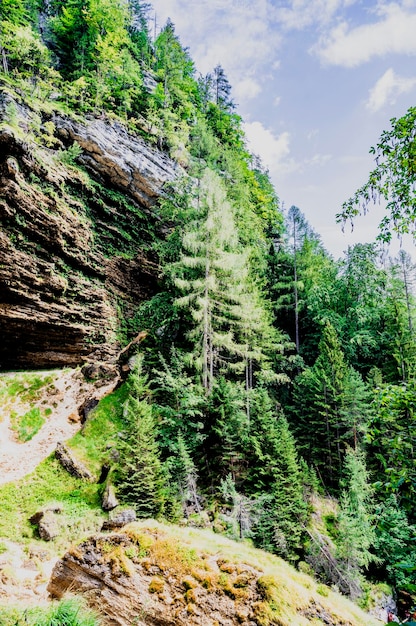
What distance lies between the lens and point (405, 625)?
1283 millimetres

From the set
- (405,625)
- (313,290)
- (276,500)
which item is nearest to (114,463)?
(276,500)

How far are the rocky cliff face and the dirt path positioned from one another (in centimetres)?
163

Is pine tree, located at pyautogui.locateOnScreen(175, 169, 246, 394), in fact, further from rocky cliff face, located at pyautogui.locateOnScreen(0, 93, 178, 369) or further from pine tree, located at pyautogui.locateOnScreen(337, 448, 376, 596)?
pine tree, located at pyautogui.locateOnScreen(337, 448, 376, 596)

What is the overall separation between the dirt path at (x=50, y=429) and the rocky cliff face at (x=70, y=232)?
5.34 ft

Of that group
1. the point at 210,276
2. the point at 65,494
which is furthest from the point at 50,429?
the point at 210,276

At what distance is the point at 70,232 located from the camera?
1759cm

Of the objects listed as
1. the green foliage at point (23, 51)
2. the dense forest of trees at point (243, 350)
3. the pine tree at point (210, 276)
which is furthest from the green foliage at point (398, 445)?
the green foliage at point (23, 51)

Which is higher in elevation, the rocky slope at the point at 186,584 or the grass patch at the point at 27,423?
the grass patch at the point at 27,423

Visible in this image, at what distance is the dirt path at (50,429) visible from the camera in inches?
479

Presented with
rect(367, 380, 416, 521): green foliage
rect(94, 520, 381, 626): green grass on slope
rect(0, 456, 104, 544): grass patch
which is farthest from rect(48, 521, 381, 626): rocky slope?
rect(0, 456, 104, 544): grass patch

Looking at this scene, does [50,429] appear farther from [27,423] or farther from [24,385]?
[24,385]

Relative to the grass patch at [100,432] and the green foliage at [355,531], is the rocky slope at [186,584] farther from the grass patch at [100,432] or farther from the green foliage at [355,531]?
the green foliage at [355,531]

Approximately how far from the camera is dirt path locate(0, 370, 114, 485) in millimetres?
12172

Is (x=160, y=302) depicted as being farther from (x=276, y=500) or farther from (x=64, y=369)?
(x=276, y=500)
